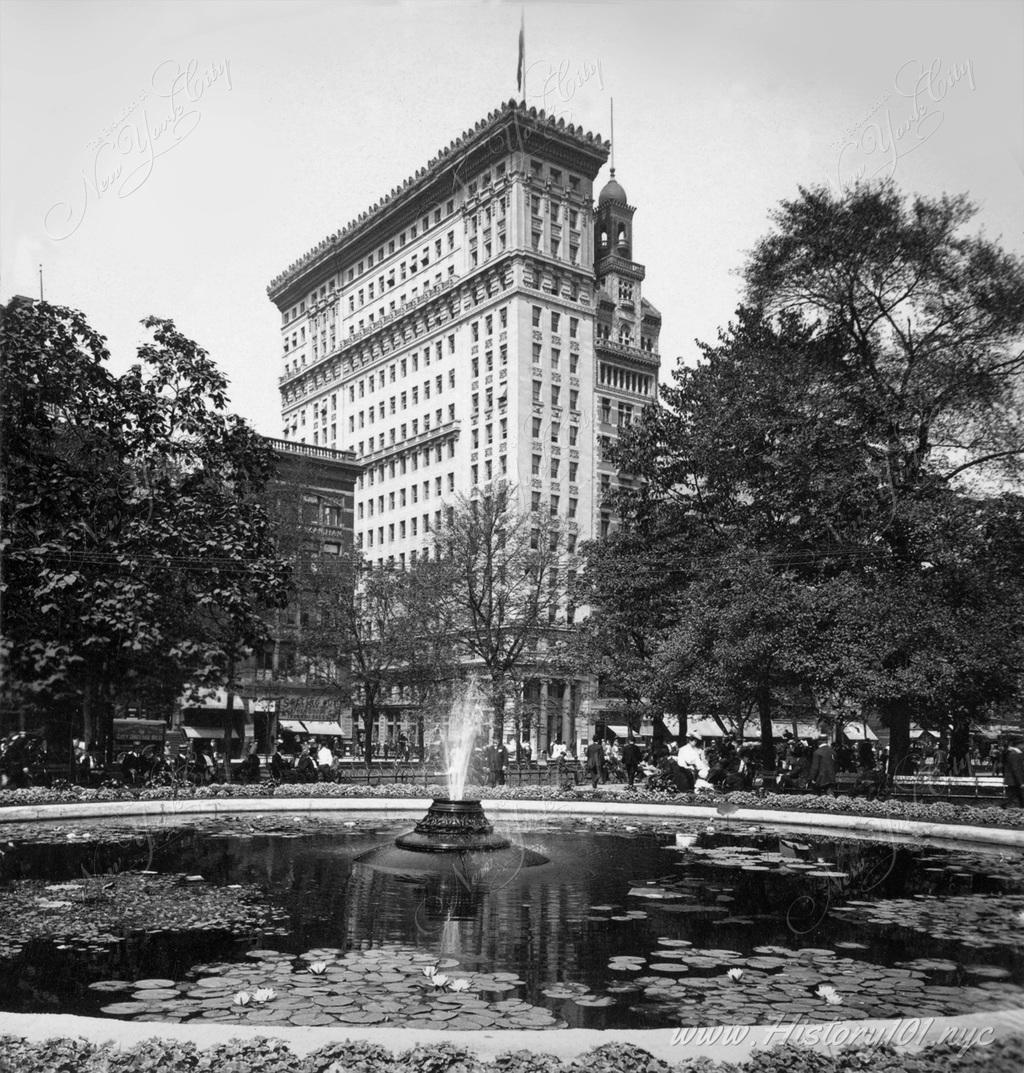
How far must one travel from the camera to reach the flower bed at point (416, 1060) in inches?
232

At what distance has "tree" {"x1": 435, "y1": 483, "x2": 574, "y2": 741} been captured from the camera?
143 ft

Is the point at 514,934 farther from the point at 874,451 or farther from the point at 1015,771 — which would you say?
the point at 874,451

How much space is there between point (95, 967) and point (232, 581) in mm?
20819

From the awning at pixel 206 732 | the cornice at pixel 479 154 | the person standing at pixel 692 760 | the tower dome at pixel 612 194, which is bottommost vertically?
the awning at pixel 206 732

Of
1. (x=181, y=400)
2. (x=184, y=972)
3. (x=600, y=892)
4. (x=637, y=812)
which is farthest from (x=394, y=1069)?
(x=181, y=400)

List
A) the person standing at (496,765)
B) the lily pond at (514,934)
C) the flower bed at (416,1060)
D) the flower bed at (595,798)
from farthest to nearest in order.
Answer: the person standing at (496,765), the flower bed at (595,798), the lily pond at (514,934), the flower bed at (416,1060)

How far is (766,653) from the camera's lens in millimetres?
27734

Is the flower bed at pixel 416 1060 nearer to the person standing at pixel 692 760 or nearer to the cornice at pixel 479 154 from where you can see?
the person standing at pixel 692 760

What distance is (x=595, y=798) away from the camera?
25219 mm

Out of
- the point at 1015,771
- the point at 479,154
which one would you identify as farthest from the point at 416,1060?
the point at 479,154

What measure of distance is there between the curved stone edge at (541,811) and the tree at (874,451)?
5.00m

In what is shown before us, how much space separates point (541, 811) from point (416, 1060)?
1860 centimetres

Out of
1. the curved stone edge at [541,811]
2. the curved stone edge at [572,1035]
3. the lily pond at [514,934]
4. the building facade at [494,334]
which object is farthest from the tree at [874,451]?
the building facade at [494,334]

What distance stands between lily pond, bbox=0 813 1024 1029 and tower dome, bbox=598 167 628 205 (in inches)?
3565
